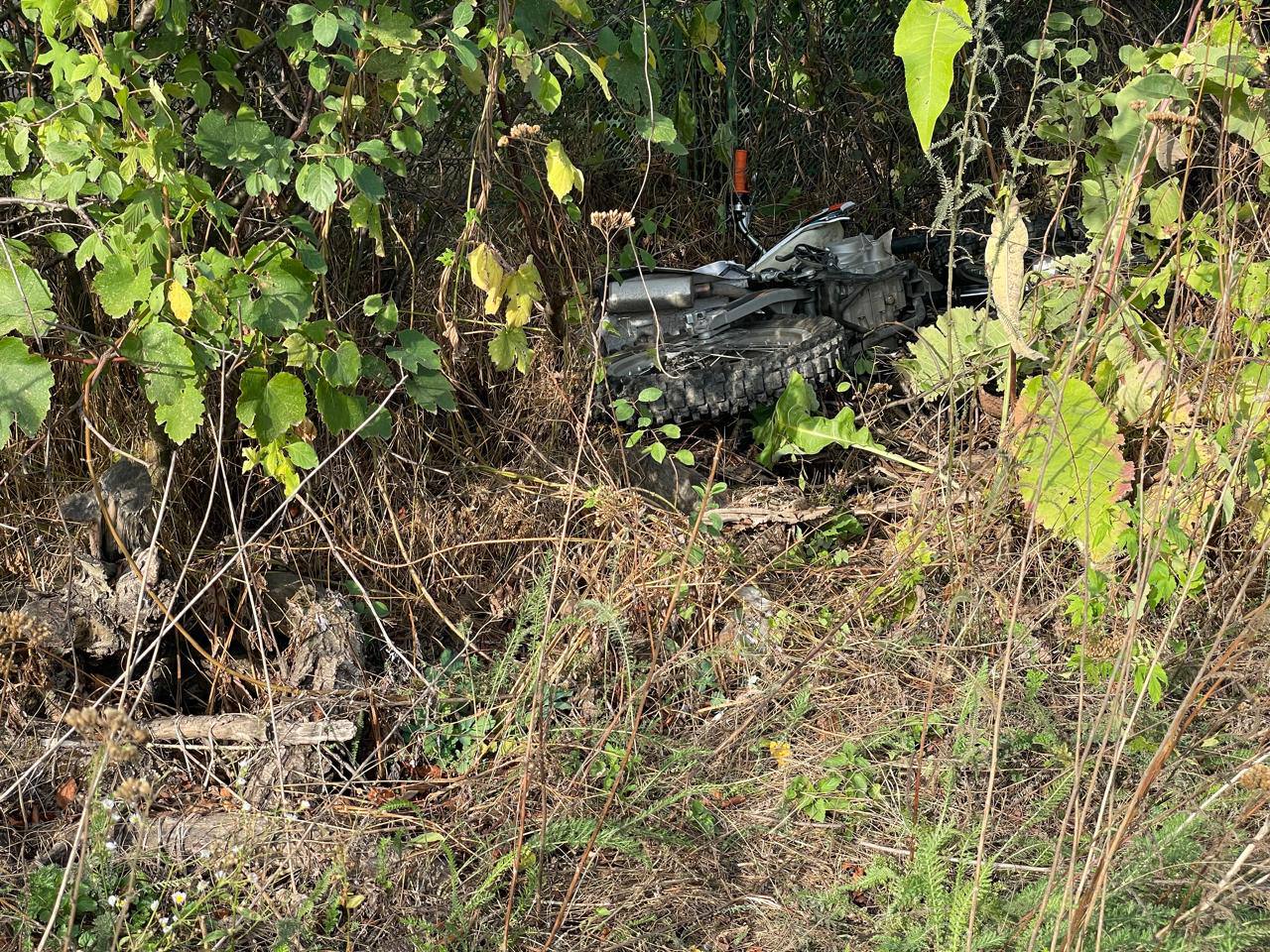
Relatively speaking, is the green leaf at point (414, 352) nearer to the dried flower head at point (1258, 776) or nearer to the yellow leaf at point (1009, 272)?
the yellow leaf at point (1009, 272)

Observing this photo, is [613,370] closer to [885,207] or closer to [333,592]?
[333,592]

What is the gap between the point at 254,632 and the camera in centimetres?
286

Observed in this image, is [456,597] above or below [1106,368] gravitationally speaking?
below

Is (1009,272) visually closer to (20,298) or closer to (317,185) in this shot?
(317,185)

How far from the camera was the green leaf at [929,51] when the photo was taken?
5.97 feet

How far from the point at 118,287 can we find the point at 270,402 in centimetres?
38

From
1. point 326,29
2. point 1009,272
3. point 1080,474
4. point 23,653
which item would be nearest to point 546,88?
point 326,29

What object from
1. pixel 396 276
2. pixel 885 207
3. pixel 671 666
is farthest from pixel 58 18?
pixel 885 207

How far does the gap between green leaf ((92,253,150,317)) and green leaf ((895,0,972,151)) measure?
155 centimetres

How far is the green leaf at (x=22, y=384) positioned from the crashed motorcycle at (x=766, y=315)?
1454 millimetres

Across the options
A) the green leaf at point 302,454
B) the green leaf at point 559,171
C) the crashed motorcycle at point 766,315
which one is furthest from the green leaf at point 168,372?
the crashed motorcycle at point 766,315

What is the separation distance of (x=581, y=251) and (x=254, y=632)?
1451mm

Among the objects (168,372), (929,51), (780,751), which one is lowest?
(780,751)

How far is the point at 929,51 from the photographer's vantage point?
1851 millimetres
